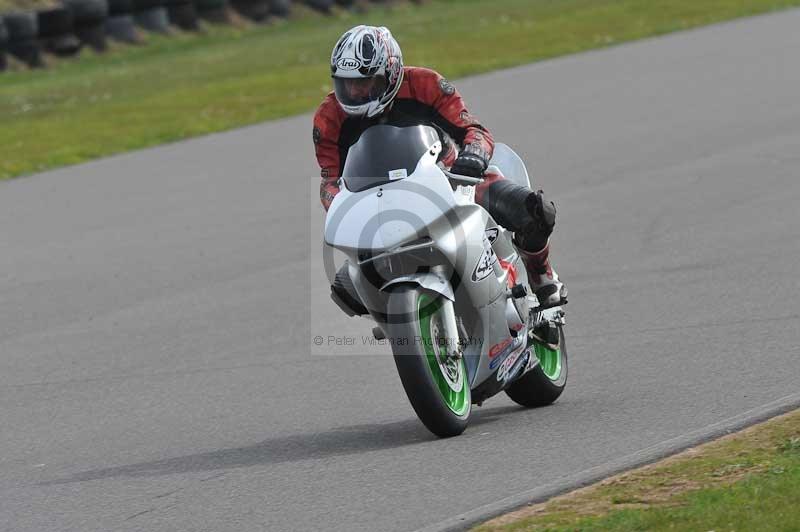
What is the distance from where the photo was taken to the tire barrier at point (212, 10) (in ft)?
94.4

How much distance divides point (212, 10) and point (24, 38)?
468 cm

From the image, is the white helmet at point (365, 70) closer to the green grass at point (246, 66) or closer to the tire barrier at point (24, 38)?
the green grass at point (246, 66)

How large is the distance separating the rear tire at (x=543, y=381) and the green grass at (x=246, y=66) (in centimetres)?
926


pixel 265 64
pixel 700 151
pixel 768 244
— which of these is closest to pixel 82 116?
pixel 265 64

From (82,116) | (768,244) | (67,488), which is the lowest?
(67,488)

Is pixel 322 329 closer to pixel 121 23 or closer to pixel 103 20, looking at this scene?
pixel 103 20

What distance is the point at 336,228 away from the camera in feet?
19.9

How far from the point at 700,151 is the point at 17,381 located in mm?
7047

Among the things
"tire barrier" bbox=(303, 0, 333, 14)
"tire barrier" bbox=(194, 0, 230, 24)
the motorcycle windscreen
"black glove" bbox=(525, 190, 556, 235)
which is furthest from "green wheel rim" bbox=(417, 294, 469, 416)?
"tire barrier" bbox=(303, 0, 333, 14)

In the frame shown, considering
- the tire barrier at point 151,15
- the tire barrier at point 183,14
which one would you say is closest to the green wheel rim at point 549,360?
the tire barrier at point 151,15

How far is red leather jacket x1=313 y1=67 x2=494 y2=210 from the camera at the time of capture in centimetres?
645

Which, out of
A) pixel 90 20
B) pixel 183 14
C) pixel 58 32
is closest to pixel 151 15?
pixel 183 14

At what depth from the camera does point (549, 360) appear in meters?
7.00

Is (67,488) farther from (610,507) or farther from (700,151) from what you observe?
(700,151)
